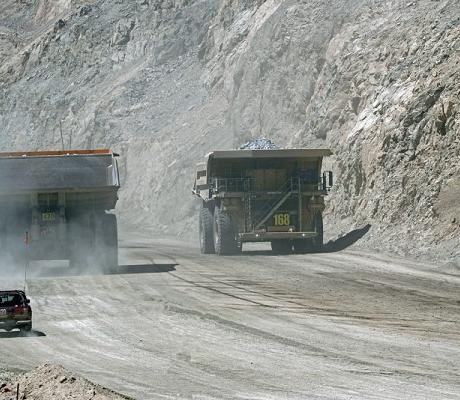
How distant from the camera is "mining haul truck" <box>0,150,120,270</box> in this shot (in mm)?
24500

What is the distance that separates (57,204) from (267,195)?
7.12 meters

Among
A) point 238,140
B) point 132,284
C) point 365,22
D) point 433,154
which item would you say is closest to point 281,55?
point 238,140

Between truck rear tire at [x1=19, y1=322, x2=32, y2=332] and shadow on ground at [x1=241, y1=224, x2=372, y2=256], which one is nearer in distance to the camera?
truck rear tire at [x1=19, y1=322, x2=32, y2=332]

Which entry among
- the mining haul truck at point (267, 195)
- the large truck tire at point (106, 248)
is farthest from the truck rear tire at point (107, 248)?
the mining haul truck at point (267, 195)

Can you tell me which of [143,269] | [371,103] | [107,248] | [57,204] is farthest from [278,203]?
[57,204]

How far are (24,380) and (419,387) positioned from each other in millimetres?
3857

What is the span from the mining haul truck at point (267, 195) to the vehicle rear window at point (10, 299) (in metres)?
14.7

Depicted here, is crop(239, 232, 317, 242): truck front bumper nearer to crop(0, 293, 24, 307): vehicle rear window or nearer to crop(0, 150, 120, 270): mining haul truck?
crop(0, 150, 120, 270): mining haul truck

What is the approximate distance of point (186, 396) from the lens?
9.98 metres

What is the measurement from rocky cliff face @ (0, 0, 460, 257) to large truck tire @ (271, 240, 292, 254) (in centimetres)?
206

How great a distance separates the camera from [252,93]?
51.6 metres

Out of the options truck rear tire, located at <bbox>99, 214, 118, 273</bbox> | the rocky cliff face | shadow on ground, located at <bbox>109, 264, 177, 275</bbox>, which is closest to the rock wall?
the rocky cliff face

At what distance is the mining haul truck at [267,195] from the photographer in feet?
97.0

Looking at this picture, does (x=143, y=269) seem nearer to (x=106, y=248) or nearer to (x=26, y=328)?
(x=106, y=248)
